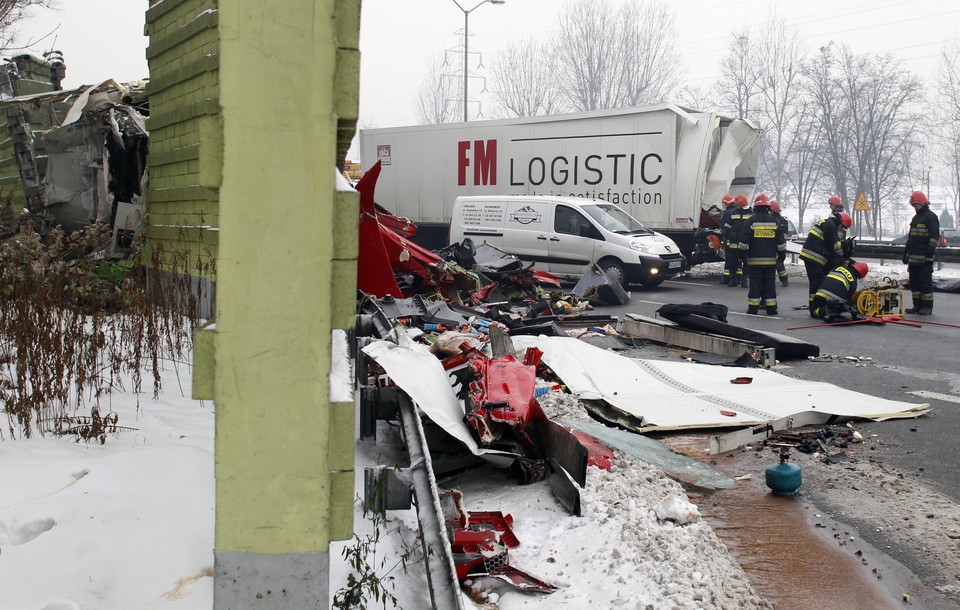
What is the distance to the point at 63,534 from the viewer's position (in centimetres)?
323

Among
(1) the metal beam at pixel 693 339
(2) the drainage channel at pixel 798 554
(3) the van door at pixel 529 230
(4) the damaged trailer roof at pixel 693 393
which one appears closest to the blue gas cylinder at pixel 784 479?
(2) the drainage channel at pixel 798 554

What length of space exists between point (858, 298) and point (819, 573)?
9.06 m

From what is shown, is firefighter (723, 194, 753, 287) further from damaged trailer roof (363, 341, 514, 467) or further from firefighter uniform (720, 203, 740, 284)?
damaged trailer roof (363, 341, 514, 467)

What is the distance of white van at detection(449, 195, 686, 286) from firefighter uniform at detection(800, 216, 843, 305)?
325cm

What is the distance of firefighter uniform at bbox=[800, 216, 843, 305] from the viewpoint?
42.0 ft

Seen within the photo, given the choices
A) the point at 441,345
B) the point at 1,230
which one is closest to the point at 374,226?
the point at 441,345

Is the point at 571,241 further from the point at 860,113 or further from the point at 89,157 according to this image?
the point at 860,113

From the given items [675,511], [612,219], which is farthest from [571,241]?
[675,511]

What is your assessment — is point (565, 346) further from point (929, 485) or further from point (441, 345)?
point (929, 485)

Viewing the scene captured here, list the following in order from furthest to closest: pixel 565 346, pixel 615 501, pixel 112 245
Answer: pixel 112 245 < pixel 565 346 < pixel 615 501

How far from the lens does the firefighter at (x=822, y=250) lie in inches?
504

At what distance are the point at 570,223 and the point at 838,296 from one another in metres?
5.76

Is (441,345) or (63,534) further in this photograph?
(441,345)

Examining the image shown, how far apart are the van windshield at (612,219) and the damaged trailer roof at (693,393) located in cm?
845
